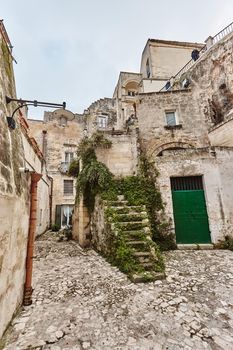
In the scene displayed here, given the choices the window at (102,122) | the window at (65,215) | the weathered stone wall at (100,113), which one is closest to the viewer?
the window at (65,215)

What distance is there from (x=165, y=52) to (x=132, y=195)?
18867mm

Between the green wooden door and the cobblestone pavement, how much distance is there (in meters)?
2.04

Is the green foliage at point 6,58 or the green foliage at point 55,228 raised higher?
the green foliage at point 6,58

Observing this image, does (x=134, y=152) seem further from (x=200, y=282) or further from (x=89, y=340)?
(x=89, y=340)

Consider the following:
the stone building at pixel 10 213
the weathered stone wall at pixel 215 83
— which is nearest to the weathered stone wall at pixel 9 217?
the stone building at pixel 10 213

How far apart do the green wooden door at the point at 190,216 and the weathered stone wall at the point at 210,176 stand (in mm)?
212

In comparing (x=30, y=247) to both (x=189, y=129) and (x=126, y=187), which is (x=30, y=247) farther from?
(x=189, y=129)

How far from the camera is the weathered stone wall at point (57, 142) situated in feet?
57.5

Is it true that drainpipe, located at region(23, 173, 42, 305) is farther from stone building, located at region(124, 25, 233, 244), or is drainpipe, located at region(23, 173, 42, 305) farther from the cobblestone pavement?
stone building, located at region(124, 25, 233, 244)

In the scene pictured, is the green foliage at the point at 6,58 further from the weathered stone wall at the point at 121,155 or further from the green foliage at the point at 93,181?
the weathered stone wall at the point at 121,155

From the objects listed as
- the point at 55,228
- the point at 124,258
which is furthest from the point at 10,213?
the point at 55,228

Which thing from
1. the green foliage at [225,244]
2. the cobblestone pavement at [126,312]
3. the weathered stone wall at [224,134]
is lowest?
the cobblestone pavement at [126,312]

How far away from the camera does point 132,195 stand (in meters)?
7.52

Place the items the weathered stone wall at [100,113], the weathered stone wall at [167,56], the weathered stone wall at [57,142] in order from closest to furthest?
the weathered stone wall at [57,142] < the weathered stone wall at [167,56] < the weathered stone wall at [100,113]
